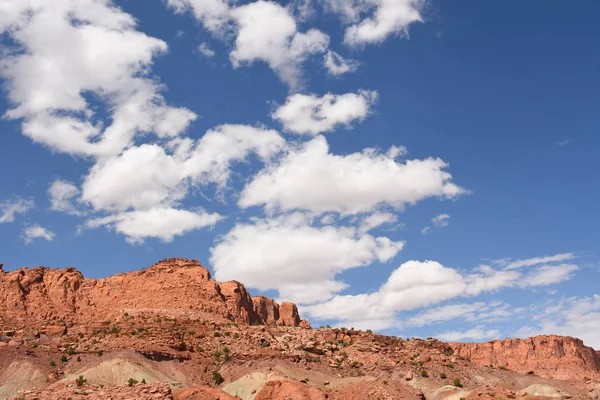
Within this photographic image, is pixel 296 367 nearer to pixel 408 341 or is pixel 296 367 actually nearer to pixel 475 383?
pixel 475 383

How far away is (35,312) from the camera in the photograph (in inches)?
2785

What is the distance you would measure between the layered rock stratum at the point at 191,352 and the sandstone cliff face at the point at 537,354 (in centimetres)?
9317

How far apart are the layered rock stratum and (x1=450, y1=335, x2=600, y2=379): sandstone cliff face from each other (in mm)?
93168

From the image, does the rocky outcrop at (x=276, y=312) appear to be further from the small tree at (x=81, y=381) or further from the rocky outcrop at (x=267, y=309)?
the small tree at (x=81, y=381)

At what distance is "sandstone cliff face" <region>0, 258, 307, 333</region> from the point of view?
70.8 m

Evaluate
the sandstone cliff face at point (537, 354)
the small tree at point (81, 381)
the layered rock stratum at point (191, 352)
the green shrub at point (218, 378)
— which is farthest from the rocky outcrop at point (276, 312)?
the sandstone cliff face at point (537, 354)

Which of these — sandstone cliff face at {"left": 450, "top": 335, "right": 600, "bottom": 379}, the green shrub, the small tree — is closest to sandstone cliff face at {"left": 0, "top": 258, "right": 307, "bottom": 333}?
the green shrub

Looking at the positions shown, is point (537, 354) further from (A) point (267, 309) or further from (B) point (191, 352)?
(B) point (191, 352)

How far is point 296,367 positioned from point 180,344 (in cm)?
1247

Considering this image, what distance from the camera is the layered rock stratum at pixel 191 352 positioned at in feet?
137

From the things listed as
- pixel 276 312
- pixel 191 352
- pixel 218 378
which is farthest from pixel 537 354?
pixel 218 378

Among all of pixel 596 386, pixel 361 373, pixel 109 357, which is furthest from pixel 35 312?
pixel 596 386

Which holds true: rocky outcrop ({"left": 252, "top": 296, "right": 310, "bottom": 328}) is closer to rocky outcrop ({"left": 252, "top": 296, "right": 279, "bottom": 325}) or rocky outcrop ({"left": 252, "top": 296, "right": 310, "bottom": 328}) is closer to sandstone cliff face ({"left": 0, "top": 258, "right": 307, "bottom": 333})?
rocky outcrop ({"left": 252, "top": 296, "right": 279, "bottom": 325})

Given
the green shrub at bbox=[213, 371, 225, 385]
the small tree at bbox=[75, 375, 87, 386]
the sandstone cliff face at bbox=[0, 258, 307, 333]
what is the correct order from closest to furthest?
the small tree at bbox=[75, 375, 87, 386], the green shrub at bbox=[213, 371, 225, 385], the sandstone cliff face at bbox=[0, 258, 307, 333]
